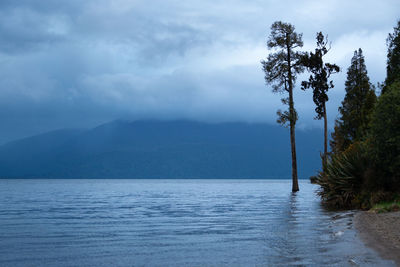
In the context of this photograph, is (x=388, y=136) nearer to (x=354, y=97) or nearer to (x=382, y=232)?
(x=382, y=232)

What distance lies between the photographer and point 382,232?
524 inches

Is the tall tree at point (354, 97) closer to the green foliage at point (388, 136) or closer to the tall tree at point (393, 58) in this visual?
the tall tree at point (393, 58)

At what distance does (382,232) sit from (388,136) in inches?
315

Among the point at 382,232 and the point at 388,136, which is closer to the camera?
the point at 382,232

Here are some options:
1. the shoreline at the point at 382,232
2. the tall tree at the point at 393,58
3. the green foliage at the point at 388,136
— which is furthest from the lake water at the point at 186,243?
the tall tree at the point at 393,58

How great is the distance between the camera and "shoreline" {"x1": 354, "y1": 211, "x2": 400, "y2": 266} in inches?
405

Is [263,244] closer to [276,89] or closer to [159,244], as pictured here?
[159,244]

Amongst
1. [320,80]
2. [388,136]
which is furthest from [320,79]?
[388,136]

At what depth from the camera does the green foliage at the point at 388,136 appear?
20297 millimetres

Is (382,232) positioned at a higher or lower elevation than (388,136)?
lower

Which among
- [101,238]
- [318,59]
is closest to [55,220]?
[101,238]

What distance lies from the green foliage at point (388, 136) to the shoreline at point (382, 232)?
10.9ft

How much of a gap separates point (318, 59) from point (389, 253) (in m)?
38.5

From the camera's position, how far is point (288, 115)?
42.2 meters
